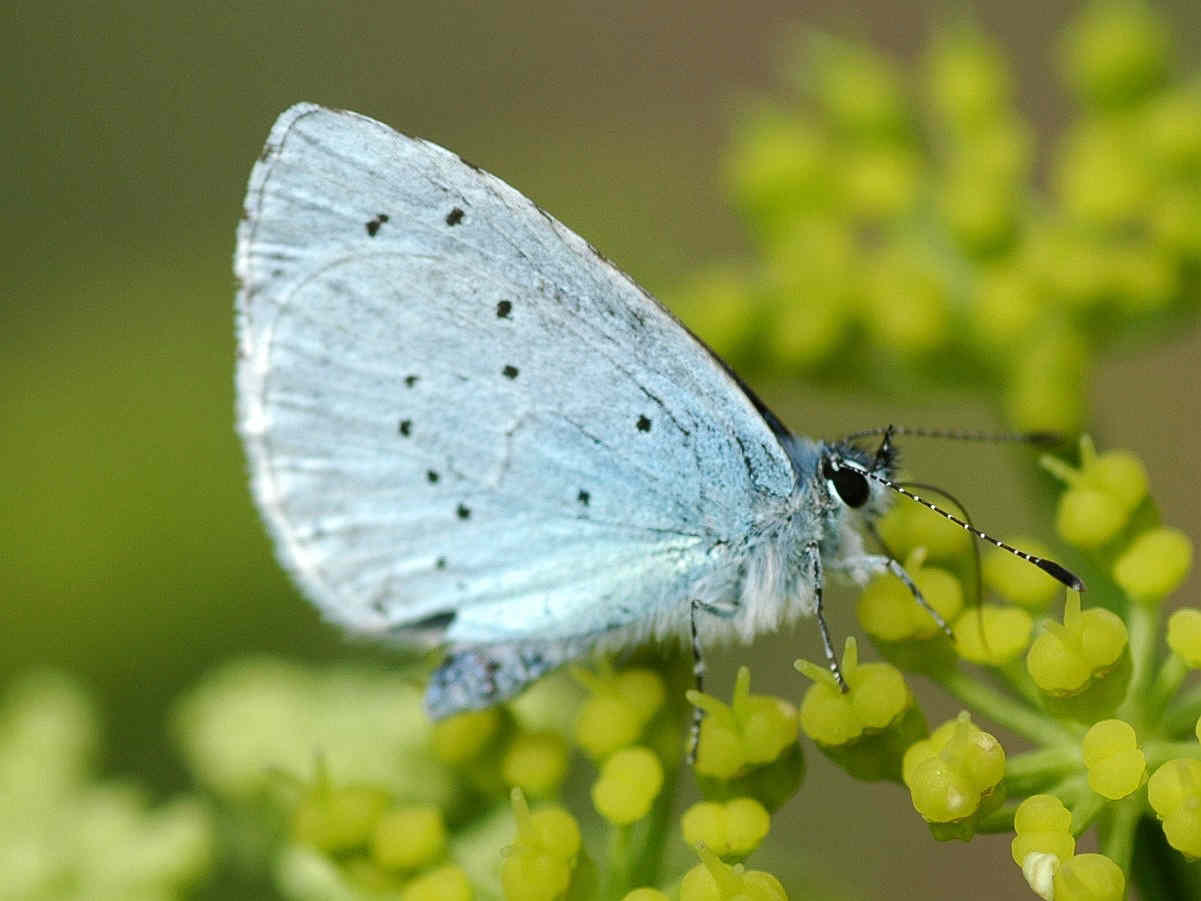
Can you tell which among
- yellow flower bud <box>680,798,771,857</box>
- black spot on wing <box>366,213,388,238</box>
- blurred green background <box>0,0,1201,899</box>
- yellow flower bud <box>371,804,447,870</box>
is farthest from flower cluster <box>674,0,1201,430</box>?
yellow flower bud <box>371,804,447,870</box>

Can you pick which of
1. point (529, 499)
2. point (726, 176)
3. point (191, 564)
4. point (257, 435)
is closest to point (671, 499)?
point (529, 499)

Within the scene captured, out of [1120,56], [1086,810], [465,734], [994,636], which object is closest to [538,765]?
[465,734]

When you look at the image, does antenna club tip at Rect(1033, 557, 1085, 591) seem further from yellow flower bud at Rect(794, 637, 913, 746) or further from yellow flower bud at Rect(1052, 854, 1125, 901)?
yellow flower bud at Rect(1052, 854, 1125, 901)

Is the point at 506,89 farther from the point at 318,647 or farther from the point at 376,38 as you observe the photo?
the point at 318,647

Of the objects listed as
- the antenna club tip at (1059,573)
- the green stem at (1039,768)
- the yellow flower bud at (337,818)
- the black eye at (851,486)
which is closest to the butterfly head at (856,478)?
the black eye at (851,486)

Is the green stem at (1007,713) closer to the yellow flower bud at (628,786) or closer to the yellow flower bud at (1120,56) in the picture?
the yellow flower bud at (628,786)
